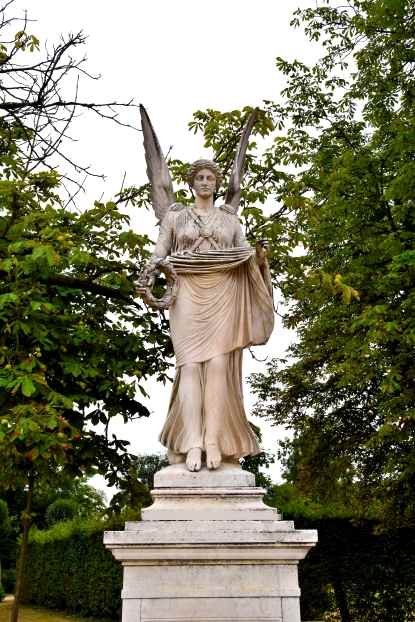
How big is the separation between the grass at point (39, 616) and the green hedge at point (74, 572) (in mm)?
245

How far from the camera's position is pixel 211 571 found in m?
4.69

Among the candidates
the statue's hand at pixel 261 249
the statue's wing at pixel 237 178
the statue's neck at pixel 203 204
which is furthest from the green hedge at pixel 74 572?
the statue's hand at pixel 261 249

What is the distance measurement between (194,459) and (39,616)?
1588 centimetres

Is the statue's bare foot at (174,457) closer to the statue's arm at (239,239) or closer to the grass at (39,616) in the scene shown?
the statue's arm at (239,239)

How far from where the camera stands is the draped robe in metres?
5.54

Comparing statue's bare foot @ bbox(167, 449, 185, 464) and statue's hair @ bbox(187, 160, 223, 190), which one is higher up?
statue's hair @ bbox(187, 160, 223, 190)

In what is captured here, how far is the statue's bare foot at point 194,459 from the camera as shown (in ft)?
17.2

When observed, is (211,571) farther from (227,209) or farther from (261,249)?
(227,209)

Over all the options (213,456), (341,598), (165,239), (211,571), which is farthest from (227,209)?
(341,598)

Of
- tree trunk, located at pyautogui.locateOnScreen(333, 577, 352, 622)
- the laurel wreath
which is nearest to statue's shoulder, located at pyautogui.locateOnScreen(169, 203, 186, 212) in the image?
the laurel wreath

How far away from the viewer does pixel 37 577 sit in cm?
2102

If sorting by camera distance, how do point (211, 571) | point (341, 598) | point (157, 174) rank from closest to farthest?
point (211, 571) → point (157, 174) → point (341, 598)

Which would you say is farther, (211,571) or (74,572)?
(74,572)

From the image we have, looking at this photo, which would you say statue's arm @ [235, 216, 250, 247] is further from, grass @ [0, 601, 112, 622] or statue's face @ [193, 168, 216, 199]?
grass @ [0, 601, 112, 622]
